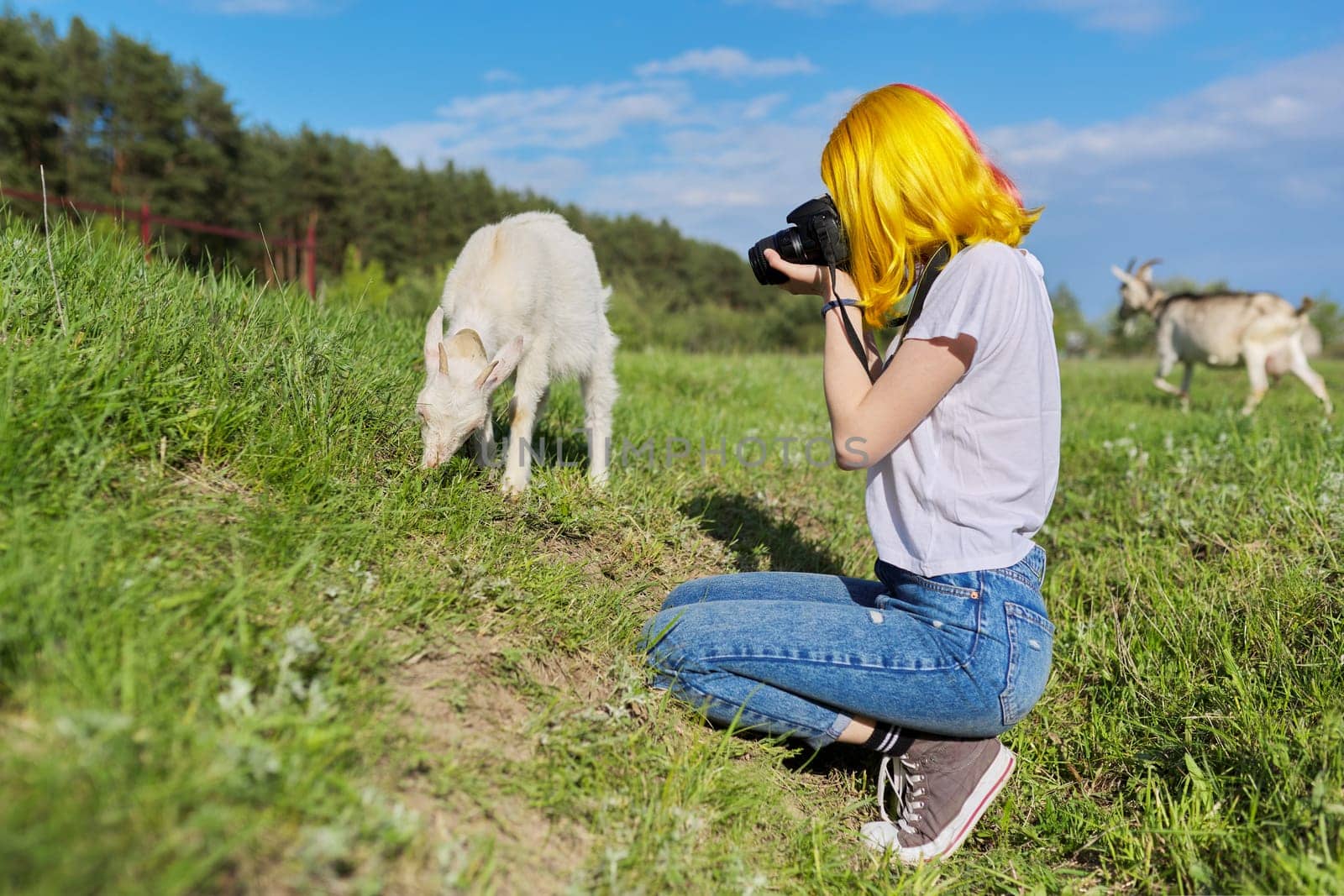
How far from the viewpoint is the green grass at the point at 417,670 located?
1.40 metres

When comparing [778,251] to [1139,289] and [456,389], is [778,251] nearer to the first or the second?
[456,389]

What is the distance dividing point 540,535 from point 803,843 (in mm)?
1433

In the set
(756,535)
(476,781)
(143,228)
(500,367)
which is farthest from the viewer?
(143,228)

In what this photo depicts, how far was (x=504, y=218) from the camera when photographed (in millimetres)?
4238

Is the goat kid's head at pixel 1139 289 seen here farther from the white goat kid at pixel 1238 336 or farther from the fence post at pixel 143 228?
the fence post at pixel 143 228

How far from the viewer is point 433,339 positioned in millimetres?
3438

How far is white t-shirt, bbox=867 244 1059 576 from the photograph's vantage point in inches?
85.4

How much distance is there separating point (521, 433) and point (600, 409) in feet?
2.71

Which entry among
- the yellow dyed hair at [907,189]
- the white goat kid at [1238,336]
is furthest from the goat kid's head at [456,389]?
the white goat kid at [1238,336]

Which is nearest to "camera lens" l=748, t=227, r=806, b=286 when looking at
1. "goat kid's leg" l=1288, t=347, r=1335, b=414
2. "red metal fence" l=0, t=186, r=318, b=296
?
"red metal fence" l=0, t=186, r=318, b=296

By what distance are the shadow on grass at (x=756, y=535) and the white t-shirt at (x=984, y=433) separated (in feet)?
4.88

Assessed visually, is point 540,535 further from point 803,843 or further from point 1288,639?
point 1288,639

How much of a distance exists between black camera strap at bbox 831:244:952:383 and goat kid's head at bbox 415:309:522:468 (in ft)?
4.69

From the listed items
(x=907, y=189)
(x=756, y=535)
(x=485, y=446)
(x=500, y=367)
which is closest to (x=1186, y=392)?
(x=756, y=535)
